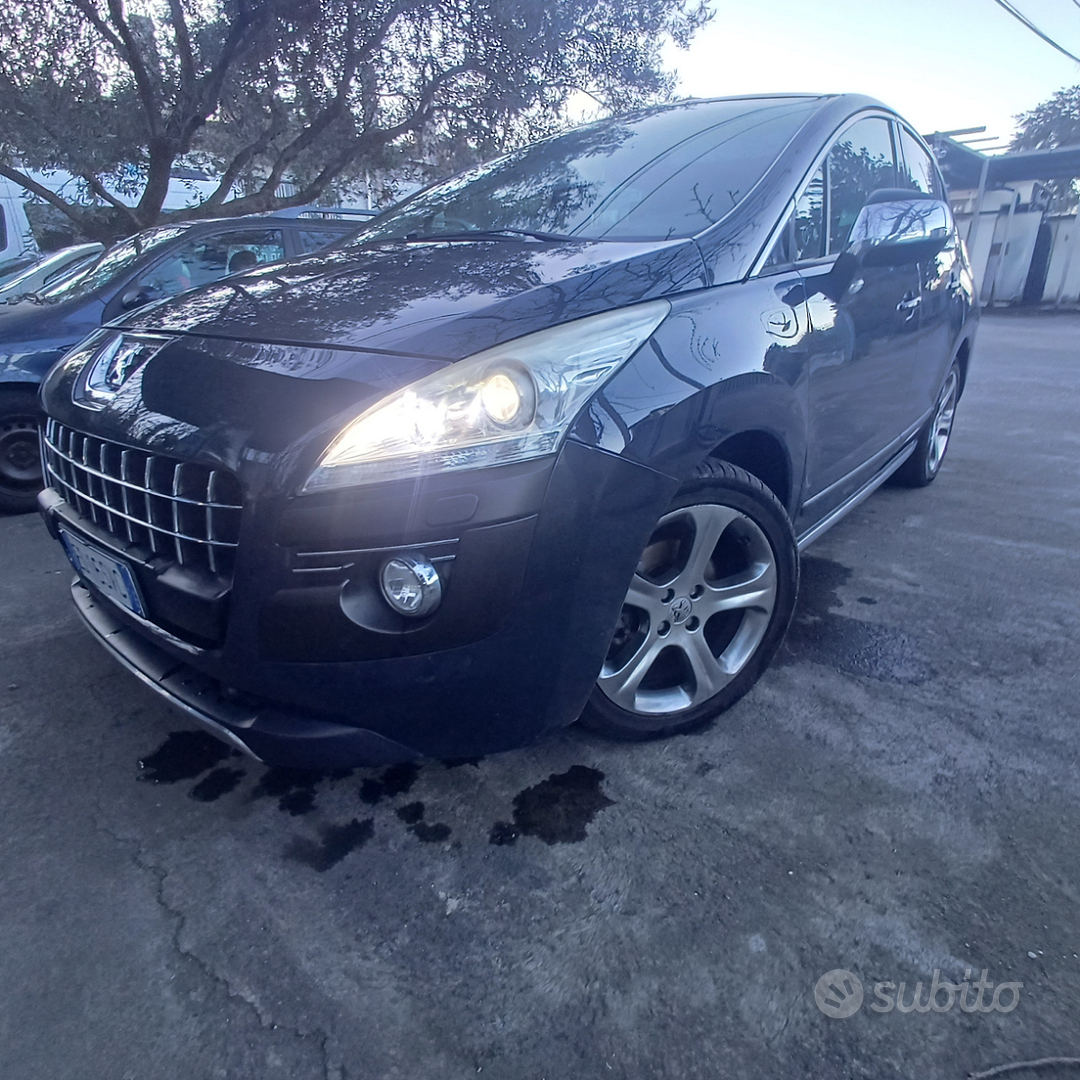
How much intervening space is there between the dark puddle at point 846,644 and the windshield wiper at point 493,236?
1519 mm

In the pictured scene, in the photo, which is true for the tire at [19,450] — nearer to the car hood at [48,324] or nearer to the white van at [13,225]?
the car hood at [48,324]

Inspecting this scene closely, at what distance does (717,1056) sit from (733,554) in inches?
47.6

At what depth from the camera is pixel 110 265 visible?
469cm

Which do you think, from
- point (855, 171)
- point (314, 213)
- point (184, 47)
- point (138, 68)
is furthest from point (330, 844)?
point (184, 47)

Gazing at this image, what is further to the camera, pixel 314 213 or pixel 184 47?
pixel 184 47

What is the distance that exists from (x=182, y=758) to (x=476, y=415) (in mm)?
1345

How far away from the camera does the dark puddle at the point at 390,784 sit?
6.61 ft

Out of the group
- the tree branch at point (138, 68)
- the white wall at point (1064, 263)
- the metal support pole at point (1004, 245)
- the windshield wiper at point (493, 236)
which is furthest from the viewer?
the metal support pole at point (1004, 245)

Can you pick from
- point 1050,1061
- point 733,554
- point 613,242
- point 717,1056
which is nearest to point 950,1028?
point 1050,1061

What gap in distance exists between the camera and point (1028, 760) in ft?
6.96

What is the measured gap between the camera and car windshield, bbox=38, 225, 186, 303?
177 inches

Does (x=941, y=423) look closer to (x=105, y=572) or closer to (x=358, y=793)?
(x=358, y=793)

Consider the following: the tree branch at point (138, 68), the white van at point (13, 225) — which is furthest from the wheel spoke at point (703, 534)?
the white van at point (13, 225)

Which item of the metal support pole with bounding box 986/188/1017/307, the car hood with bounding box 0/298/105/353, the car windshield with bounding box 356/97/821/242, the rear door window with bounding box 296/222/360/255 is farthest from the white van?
the metal support pole with bounding box 986/188/1017/307
